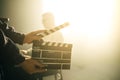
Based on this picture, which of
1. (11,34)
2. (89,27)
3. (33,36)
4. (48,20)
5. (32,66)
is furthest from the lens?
(89,27)

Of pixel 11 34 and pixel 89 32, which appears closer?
pixel 11 34

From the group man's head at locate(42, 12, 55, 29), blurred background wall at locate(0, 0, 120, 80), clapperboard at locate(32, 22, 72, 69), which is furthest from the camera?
blurred background wall at locate(0, 0, 120, 80)

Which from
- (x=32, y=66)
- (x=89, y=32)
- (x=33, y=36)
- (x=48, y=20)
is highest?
(x=48, y=20)

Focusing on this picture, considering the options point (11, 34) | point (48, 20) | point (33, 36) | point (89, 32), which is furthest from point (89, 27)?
point (33, 36)

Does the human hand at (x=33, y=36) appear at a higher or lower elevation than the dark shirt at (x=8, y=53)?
higher

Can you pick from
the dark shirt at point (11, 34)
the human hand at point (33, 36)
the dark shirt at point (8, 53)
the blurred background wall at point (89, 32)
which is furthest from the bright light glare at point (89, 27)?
the dark shirt at point (8, 53)

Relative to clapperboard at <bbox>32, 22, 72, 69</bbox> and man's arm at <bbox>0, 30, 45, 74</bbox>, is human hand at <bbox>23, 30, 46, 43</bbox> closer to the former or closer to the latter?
clapperboard at <bbox>32, 22, 72, 69</bbox>

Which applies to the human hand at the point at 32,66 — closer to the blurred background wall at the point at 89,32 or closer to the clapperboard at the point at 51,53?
the clapperboard at the point at 51,53

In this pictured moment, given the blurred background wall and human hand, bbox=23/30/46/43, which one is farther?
the blurred background wall

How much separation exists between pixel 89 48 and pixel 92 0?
96cm

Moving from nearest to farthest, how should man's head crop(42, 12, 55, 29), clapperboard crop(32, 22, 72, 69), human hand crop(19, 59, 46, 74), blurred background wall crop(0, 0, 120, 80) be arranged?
human hand crop(19, 59, 46, 74)
clapperboard crop(32, 22, 72, 69)
man's head crop(42, 12, 55, 29)
blurred background wall crop(0, 0, 120, 80)

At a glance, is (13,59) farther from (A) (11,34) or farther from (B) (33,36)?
(A) (11,34)

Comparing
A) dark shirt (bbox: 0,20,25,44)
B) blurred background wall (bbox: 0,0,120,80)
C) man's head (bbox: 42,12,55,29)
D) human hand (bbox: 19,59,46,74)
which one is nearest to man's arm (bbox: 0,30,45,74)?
human hand (bbox: 19,59,46,74)

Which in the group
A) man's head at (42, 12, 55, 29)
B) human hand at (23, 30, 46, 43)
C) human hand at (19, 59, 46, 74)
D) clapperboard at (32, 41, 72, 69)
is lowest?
human hand at (19, 59, 46, 74)
